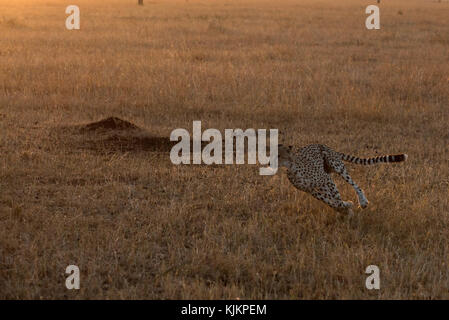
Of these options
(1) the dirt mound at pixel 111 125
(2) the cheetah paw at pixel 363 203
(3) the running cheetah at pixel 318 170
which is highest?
(1) the dirt mound at pixel 111 125

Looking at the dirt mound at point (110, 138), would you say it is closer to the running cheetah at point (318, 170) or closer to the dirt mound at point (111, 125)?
the dirt mound at point (111, 125)

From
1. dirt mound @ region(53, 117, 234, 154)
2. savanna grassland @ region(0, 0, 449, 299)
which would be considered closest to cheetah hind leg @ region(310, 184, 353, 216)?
savanna grassland @ region(0, 0, 449, 299)

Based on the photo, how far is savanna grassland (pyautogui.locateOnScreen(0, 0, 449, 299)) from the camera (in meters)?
4.71

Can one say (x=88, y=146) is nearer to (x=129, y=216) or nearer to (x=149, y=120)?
(x=149, y=120)

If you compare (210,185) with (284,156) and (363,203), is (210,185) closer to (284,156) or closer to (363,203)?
(284,156)

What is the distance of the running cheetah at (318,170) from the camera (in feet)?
18.6

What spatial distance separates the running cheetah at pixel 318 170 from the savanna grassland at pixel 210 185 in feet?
0.70

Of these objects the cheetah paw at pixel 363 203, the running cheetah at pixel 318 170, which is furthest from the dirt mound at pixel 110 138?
the cheetah paw at pixel 363 203

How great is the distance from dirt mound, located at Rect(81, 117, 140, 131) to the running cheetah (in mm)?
3668

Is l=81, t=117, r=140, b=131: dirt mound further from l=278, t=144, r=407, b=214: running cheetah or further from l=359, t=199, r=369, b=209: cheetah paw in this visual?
l=359, t=199, r=369, b=209: cheetah paw

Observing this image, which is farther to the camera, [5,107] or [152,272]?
[5,107]
